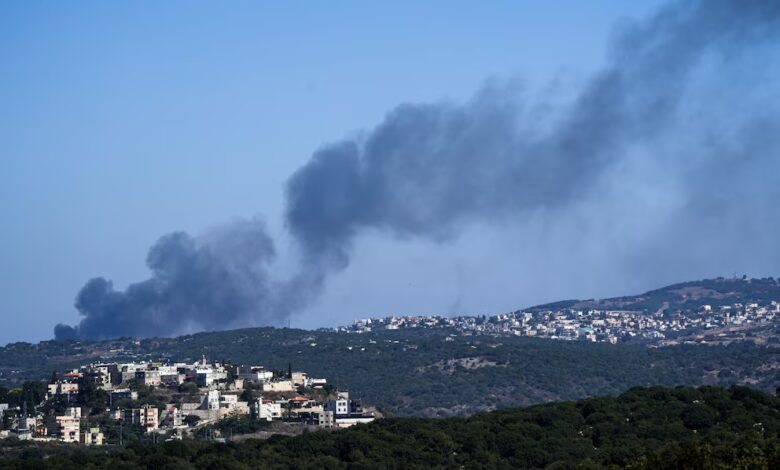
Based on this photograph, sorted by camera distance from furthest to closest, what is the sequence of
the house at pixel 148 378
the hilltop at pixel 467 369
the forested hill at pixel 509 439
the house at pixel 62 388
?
the hilltop at pixel 467 369
the house at pixel 148 378
the house at pixel 62 388
the forested hill at pixel 509 439

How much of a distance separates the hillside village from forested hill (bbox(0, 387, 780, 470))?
22165mm

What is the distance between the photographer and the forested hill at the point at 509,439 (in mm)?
66375

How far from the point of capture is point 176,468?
65.2m

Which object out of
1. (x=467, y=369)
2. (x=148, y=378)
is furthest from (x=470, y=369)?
(x=148, y=378)

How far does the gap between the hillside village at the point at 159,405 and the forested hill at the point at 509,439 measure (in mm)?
22165

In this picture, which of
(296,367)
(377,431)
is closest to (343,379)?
(296,367)

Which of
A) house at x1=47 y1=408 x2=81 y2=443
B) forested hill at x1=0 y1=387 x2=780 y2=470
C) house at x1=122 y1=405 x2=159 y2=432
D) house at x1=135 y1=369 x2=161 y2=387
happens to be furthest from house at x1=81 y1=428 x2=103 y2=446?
house at x1=135 y1=369 x2=161 y2=387

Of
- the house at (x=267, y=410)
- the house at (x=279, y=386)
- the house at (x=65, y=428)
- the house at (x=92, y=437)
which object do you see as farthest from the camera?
the house at (x=279, y=386)

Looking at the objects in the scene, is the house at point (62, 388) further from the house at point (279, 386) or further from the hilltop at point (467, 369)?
the hilltop at point (467, 369)

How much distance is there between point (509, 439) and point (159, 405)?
47.8 meters

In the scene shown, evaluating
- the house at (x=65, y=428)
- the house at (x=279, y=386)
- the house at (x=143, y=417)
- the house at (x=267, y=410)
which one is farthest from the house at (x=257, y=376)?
the house at (x=65, y=428)

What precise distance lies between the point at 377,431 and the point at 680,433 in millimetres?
14264

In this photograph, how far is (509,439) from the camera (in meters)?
71.2

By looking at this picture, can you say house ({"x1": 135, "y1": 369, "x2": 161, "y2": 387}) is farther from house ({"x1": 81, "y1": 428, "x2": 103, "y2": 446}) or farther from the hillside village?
house ({"x1": 81, "y1": 428, "x2": 103, "y2": 446})
